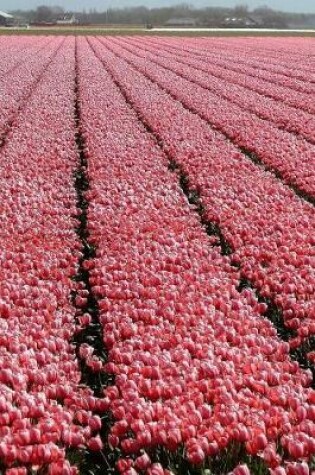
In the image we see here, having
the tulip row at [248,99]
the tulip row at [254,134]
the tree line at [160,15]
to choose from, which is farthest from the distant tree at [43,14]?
the tulip row at [254,134]

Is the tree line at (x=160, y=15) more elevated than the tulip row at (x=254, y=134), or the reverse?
the tree line at (x=160, y=15)

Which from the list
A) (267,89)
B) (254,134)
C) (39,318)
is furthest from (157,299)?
(267,89)

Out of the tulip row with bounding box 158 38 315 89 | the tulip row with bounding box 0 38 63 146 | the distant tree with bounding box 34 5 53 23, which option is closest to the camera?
the tulip row with bounding box 0 38 63 146

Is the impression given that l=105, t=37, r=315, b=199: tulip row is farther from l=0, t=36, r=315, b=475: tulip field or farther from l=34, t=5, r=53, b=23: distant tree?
l=34, t=5, r=53, b=23: distant tree

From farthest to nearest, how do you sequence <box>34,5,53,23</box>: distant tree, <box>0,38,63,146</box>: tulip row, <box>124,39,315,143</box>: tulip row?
<box>34,5,53,23</box>: distant tree → <box>0,38,63,146</box>: tulip row → <box>124,39,315,143</box>: tulip row

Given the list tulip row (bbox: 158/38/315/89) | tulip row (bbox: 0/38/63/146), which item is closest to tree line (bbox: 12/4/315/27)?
tulip row (bbox: 158/38/315/89)

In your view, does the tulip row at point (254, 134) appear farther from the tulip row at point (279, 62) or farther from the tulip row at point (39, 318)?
the tulip row at point (279, 62)

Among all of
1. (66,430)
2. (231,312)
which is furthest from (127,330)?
(66,430)
